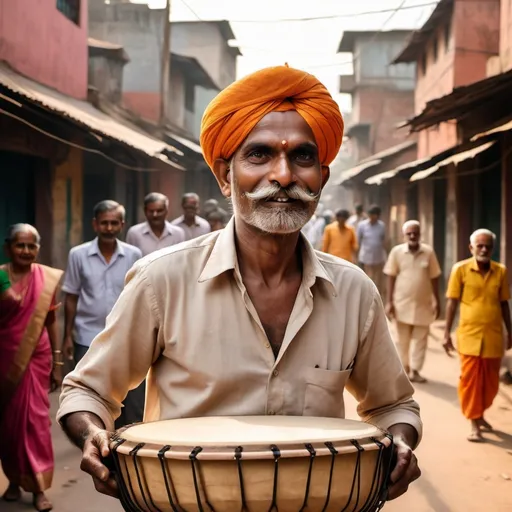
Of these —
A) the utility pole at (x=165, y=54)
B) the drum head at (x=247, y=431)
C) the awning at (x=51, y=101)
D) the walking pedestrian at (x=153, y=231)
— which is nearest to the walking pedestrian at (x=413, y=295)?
the walking pedestrian at (x=153, y=231)

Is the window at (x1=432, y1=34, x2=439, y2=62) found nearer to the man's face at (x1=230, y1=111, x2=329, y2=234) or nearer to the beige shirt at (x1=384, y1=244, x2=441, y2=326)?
the beige shirt at (x1=384, y1=244, x2=441, y2=326)

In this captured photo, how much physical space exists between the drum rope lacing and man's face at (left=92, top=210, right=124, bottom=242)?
4123 mm

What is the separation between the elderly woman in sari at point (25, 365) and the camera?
4800 mm

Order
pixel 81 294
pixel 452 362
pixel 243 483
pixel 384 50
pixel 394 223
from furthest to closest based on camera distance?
pixel 384 50
pixel 394 223
pixel 452 362
pixel 81 294
pixel 243 483

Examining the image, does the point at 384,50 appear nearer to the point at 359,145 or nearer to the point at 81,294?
the point at 359,145

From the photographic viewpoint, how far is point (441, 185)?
16.0 m

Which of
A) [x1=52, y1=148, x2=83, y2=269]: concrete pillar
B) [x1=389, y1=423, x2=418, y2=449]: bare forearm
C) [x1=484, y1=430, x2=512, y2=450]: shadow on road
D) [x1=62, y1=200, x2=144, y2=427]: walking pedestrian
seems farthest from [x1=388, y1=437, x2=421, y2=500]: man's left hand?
[x1=52, y1=148, x2=83, y2=269]: concrete pillar

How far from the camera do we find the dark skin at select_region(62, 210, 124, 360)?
581cm

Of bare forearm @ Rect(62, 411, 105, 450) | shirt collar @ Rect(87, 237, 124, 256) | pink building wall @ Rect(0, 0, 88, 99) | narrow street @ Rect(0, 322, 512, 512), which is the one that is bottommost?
narrow street @ Rect(0, 322, 512, 512)

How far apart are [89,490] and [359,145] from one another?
32201mm

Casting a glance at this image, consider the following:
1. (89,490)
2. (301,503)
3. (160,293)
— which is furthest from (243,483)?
(89,490)

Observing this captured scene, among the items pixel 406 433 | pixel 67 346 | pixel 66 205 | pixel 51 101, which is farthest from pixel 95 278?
pixel 66 205

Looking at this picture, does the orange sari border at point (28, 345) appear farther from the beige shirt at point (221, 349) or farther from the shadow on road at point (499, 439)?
the shadow on road at point (499, 439)

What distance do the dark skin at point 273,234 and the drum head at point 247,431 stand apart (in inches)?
7.7
